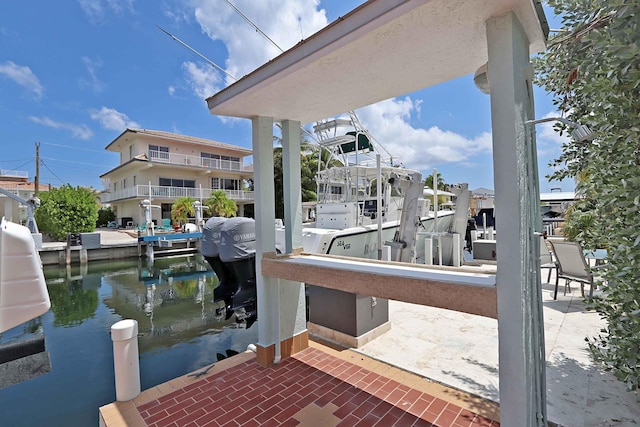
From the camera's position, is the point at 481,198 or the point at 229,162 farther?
the point at 229,162

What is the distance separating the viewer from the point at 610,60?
4.97ft

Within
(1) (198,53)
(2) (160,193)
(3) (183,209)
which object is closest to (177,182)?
(2) (160,193)

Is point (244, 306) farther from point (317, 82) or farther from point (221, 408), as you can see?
point (317, 82)

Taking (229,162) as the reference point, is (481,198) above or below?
below

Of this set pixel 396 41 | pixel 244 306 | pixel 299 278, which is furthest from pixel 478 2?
pixel 244 306

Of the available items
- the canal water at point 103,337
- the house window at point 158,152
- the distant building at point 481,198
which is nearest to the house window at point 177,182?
the house window at point 158,152

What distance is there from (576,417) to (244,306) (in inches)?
143

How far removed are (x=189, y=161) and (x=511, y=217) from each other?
2428 cm

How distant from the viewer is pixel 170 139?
21844 mm

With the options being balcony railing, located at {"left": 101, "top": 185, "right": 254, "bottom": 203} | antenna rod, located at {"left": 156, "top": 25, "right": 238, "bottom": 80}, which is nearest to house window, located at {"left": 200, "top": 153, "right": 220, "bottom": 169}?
balcony railing, located at {"left": 101, "top": 185, "right": 254, "bottom": 203}

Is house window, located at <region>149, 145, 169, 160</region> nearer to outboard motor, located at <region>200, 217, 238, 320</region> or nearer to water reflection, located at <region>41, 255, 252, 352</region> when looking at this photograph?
water reflection, located at <region>41, 255, 252, 352</region>

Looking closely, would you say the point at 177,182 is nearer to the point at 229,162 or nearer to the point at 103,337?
the point at 229,162

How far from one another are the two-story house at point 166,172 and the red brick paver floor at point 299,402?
60.6 feet

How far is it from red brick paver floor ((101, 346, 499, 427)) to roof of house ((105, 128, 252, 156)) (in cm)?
2243
